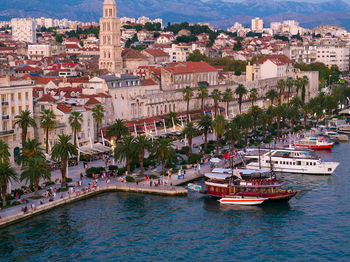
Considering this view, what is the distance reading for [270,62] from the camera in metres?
184

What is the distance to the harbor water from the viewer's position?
185 feet

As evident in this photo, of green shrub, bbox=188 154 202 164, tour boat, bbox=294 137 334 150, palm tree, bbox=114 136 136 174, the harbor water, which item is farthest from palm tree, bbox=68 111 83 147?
tour boat, bbox=294 137 334 150

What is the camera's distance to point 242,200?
73562 mm

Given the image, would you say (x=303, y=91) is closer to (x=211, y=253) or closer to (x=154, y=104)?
(x=154, y=104)

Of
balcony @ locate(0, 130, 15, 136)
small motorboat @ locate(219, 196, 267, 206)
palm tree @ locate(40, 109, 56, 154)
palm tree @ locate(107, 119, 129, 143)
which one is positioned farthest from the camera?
palm tree @ locate(107, 119, 129, 143)

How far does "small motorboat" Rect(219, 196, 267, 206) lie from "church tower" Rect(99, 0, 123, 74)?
86.7 m

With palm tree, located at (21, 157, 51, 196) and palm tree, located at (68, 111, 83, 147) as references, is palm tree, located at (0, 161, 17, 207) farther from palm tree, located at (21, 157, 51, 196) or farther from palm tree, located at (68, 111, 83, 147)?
palm tree, located at (68, 111, 83, 147)

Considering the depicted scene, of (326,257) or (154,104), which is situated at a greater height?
(154,104)

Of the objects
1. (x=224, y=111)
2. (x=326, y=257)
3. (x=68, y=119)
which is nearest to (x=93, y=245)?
(x=326, y=257)

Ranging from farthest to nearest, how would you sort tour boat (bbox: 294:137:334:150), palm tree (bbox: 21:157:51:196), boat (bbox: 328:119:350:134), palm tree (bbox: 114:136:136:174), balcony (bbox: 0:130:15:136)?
boat (bbox: 328:119:350:134), tour boat (bbox: 294:137:334:150), balcony (bbox: 0:130:15:136), palm tree (bbox: 114:136:136:174), palm tree (bbox: 21:157:51:196)

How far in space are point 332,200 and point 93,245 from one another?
31.9 metres

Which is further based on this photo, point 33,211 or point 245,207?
point 245,207

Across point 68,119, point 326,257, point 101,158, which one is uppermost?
point 68,119

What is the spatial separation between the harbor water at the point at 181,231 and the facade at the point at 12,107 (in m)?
17.8
